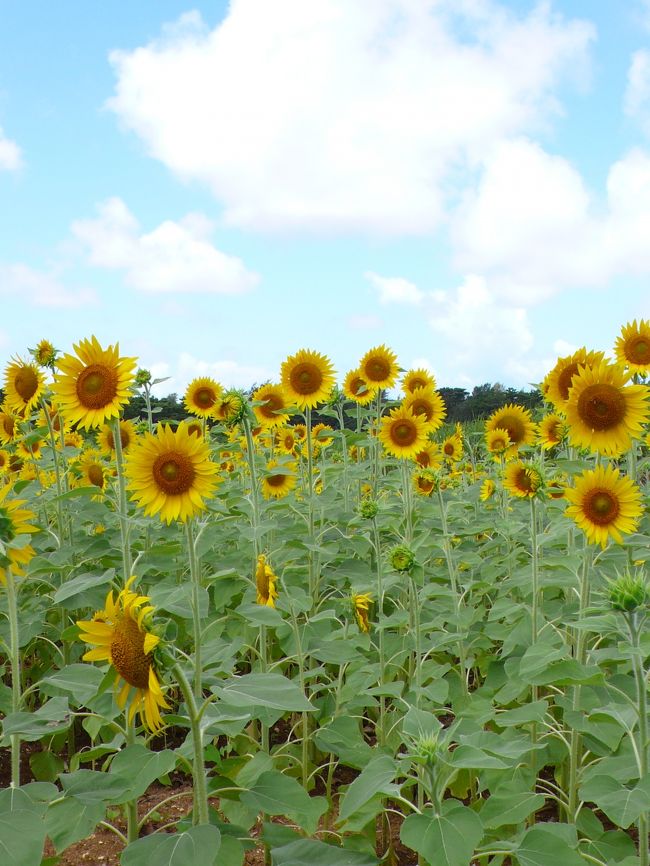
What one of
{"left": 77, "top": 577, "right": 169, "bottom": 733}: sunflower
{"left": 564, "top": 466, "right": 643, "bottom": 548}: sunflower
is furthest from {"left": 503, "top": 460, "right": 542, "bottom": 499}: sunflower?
{"left": 77, "top": 577, "right": 169, "bottom": 733}: sunflower

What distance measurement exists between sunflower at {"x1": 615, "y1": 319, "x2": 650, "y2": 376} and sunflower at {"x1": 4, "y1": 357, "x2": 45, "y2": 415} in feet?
11.6

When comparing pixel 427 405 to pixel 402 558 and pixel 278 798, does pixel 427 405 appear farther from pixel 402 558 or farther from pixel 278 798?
pixel 278 798

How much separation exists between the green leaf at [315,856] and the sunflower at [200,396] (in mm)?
4292

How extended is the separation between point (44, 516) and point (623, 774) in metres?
4.73

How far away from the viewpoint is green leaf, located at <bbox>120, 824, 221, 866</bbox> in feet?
5.94

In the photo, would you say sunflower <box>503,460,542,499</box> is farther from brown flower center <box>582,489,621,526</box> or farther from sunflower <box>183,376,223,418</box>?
sunflower <box>183,376,223,418</box>

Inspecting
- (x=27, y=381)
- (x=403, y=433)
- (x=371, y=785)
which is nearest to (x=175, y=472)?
(x=371, y=785)

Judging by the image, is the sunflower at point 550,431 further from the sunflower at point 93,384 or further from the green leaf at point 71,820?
the green leaf at point 71,820

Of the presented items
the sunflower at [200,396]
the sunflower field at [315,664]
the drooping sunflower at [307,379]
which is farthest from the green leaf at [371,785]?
the sunflower at [200,396]

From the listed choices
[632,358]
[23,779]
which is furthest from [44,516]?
[632,358]

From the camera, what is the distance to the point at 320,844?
206 cm

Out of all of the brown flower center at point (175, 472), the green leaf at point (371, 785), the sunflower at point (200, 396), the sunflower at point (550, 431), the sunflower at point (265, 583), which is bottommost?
the green leaf at point (371, 785)

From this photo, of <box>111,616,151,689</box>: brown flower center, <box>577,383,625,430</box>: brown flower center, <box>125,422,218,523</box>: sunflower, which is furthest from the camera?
<box>577,383,625,430</box>: brown flower center

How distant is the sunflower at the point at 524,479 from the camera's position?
3529 mm
